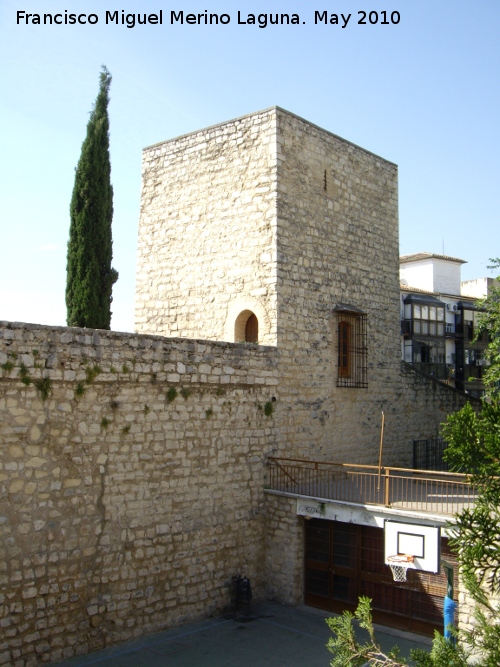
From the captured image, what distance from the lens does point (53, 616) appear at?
8.49m

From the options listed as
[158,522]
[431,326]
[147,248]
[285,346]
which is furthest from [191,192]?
[431,326]

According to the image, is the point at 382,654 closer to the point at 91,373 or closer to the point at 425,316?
the point at 91,373

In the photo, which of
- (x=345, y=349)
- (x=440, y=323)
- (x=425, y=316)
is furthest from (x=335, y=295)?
(x=440, y=323)

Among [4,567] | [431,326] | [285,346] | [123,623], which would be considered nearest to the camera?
[4,567]

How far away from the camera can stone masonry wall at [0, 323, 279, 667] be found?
8.31m

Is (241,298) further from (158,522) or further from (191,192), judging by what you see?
A: (158,522)

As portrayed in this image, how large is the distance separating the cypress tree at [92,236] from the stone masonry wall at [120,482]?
3144 mm

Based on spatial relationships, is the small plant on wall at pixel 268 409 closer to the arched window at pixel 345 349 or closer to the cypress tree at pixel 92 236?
the arched window at pixel 345 349

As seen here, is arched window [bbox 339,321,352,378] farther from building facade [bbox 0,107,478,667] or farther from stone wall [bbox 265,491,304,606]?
stone wall [bbox 265,491,304,606]

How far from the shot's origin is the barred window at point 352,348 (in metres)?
13.8

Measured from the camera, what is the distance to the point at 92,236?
13.0m

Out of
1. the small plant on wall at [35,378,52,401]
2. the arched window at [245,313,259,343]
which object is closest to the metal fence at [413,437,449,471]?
the arched window at [245,313,259,343]

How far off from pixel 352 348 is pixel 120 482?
641cm

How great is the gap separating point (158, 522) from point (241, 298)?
4739 mm
